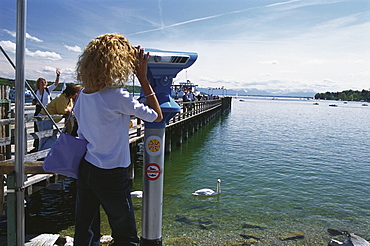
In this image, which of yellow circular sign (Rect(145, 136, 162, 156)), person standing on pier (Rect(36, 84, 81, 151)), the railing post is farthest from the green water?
the railing post

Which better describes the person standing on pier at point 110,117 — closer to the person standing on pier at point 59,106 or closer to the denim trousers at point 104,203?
the denim trousers at point 104,203

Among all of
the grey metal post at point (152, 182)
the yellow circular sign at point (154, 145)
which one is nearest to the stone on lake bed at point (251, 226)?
the grey metal post at point (152, 182)

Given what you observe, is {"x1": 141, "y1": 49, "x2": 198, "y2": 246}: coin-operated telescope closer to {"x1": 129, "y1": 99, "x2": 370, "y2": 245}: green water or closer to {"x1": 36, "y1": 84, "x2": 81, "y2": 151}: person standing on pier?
{"x1": 129, "y1": 99, "x2": 370, "y2": 245}: green water

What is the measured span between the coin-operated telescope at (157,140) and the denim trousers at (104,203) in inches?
12.9

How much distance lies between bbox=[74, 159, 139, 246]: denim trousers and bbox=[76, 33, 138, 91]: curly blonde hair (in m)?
0.54

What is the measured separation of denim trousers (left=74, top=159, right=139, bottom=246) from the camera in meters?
2.02

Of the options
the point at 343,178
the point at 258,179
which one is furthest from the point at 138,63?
the point at 343,178

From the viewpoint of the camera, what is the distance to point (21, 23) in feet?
6.38

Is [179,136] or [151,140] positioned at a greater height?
[151,140]

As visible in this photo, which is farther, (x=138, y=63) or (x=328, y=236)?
(x=328, y=236)

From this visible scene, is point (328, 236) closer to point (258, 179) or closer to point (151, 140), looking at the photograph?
point (258, 179)

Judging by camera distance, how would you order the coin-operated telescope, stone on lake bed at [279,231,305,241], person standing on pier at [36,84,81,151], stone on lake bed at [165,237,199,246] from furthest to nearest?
stone on lake bed at [279,231,305,241], person standing on pier at [36,84,81,151], stone on lake bed at [165,237,199,246], the coin-operated telescope

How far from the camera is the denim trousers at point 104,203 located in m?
2.02

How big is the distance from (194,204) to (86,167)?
646 cm
